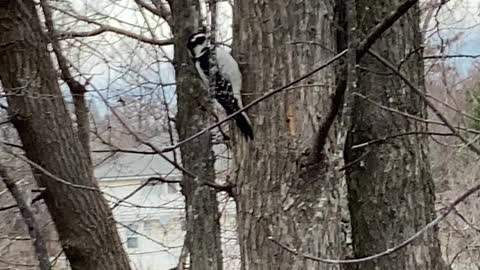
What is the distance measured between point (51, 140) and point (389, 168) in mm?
1481

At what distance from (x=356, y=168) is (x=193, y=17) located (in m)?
1.05

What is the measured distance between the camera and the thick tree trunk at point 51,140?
324 centimetres

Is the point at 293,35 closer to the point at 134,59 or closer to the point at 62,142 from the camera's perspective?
the point at 62,142

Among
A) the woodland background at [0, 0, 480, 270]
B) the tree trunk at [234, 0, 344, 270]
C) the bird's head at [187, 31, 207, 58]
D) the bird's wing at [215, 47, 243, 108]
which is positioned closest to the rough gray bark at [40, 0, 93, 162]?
the woodland background at [0, 0, 480, 270]

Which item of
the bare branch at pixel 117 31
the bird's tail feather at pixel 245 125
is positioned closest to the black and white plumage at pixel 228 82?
the bird's tail feather at pixel 245 125

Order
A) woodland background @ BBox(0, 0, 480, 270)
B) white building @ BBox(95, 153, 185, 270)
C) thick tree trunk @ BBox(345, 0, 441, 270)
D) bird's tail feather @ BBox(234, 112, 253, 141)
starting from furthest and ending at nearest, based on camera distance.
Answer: white building @ BBox(95, 153, 185, 270), thick tree trunk @ BBox(345, 0, 441, 270), bird's tail feather @ BBox(234, 112, 253, 141), woodland background @ BBox(0, 0, 480, 270)

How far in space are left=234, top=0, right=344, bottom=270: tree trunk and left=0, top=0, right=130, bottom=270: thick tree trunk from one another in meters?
1.14

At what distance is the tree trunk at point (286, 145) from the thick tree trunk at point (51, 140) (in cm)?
114

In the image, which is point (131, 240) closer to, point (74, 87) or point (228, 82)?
point (74, 87)

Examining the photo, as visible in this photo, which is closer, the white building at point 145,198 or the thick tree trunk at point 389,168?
the thick tree trunk at point 389,168

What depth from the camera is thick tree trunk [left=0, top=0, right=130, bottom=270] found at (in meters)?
3.24

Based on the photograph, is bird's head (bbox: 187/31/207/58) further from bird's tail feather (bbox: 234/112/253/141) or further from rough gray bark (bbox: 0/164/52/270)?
rough gray bark (bbox: 0/164/52/270)

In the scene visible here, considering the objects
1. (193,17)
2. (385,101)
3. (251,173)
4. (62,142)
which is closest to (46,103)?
(62,142)

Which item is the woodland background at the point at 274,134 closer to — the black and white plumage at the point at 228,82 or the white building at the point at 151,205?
the black and white plumage at the point at 228,82
